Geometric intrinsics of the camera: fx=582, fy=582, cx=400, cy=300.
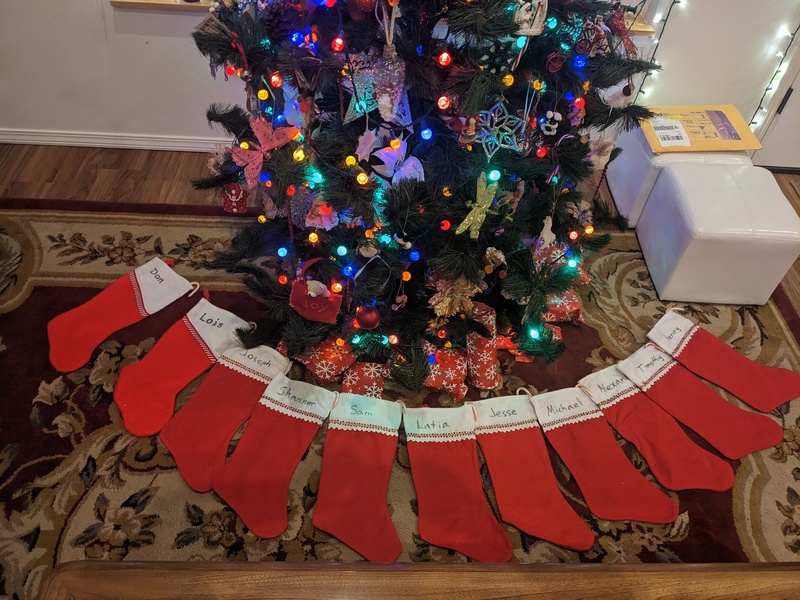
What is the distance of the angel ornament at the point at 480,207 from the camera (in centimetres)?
140

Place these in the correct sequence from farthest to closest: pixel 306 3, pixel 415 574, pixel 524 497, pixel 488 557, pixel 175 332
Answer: pixel 175 332
pixel 524 497
pixel 488 557
pixel 306 3
pixel 415 574

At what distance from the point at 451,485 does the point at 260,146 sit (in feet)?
3.31

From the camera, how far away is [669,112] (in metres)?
2.28

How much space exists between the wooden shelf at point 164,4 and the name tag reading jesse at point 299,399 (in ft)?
4.53

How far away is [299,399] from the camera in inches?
67.7

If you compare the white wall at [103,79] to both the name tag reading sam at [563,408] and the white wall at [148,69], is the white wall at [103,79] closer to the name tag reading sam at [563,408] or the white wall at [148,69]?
the white wall at [148,69]

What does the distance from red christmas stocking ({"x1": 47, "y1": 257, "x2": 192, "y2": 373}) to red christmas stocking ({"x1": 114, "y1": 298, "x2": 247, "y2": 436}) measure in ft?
0.44

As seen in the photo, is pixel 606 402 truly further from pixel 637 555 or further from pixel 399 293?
pixel 399 293

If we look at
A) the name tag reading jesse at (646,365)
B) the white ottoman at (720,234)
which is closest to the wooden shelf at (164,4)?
the white ottoman at (720,234)

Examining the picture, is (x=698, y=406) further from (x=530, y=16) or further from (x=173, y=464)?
(x=173, y=464)

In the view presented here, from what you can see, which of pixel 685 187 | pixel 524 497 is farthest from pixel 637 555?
pixel 685 187

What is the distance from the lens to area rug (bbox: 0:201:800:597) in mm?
1463

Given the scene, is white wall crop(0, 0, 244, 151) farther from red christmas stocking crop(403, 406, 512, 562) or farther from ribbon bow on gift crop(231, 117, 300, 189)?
red christmas stocking crop(403, 406, 512, 562)

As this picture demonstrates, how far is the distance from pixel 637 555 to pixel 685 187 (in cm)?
121
